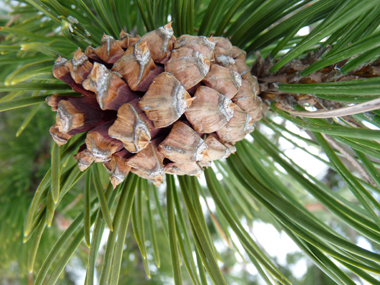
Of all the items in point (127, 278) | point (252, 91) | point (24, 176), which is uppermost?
point (252, 91)

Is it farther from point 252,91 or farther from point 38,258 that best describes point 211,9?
point 38,258

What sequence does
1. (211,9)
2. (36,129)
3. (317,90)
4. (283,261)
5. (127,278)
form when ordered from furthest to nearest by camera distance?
(283,261) < (127,278) < (36,129) < (211,9) < (317,90)

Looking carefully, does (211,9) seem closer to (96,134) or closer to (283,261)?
(96,134)

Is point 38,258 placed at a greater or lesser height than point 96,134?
lesser

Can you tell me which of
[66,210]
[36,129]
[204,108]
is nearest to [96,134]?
[204,108]

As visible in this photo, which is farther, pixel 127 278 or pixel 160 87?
pixel 127 278

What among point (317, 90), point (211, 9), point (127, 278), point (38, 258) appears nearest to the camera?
point (317, 90)
